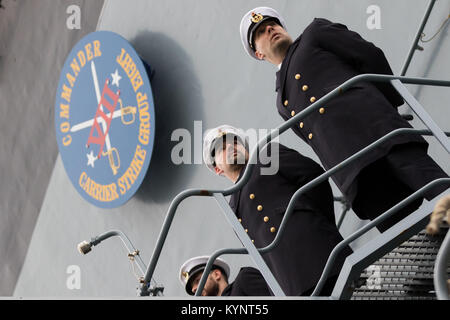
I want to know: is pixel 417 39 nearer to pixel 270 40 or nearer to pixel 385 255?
pixel 270 40

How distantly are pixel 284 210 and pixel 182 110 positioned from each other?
3.22 metres

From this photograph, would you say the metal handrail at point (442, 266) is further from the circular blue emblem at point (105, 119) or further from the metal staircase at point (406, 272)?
the circular blue emblem at point (105, 119)

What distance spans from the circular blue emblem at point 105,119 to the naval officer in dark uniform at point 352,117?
3.11 m

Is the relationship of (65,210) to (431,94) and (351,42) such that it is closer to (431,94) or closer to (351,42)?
(431,94)

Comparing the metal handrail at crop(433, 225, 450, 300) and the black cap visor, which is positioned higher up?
the black cap visor

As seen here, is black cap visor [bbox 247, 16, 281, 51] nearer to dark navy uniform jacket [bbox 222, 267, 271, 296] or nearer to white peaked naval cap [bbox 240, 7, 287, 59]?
white peaked naval cap [bbox 240, 7, 287, 59]

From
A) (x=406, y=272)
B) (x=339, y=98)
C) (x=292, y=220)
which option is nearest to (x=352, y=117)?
(x=339, y=98)

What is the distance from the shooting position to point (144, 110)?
22.7 feet

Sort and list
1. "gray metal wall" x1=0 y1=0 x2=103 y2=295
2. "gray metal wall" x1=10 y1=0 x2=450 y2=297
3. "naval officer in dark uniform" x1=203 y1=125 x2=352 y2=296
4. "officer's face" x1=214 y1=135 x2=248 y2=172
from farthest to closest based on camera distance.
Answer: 1. "gray metal wall" x1=0 y1=0 x2=103 y2=295
2. "gray metal wall" x1=10 y1=0 x2=450 y2=297
3. "officer's face" x1=214 y1=135 x2=248 y2=172
4. "naval officer in dark uniform" x1=203 y1=125 x2=352 y2=296

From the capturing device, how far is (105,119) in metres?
7.29

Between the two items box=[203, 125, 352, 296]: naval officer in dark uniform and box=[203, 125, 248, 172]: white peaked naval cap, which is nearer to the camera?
box=[203, 125, 352, 296]: naval officer in dark uniform

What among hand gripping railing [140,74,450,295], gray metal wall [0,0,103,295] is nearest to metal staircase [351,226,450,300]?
hand gripping railing [140,74,450,295]

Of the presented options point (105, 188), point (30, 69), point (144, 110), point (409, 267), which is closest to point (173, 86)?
point (144, 110)

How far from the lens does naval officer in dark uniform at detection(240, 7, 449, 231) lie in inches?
131
